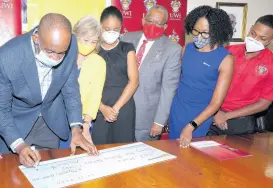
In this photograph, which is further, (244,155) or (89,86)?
(89,86)

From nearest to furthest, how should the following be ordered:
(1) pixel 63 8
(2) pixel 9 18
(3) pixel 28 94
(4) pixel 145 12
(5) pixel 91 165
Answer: (5) pixel 91 165 → (3) pixel 28 94 → (2) pixel 9 18 → (1) pixel 63 8 → (4) pixel 145 12

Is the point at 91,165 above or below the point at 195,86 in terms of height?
below

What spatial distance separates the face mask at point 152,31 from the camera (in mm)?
2361

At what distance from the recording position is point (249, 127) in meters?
2.38

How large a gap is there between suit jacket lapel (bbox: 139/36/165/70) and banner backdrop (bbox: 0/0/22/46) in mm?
1361

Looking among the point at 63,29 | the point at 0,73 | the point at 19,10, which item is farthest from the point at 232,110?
the point at 19,10

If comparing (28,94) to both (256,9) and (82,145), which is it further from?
(256,9)

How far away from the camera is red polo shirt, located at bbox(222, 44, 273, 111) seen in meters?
2.31

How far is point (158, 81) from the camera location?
7.82 feet

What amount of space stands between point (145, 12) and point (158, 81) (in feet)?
4.19

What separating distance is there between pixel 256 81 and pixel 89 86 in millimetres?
1255

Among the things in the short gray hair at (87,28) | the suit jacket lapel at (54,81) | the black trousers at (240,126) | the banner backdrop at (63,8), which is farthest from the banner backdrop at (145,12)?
the suit jacket lapel at (54,81)

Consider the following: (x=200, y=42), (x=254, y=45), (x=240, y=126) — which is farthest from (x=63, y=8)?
(x=240, y=126)

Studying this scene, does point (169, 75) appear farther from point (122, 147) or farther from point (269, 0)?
point (269, 0)
